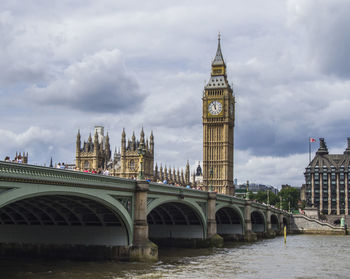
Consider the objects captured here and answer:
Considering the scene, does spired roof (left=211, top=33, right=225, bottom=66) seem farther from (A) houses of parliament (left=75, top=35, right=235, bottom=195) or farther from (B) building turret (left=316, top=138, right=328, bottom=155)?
(B) building turret (left=316, top=138, right=328, bottom=155)

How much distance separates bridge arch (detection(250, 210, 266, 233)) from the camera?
303 ft

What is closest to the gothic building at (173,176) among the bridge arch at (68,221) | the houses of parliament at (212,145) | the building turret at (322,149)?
the houses of parliament at (212,145)

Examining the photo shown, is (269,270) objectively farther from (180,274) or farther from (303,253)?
(303,253)

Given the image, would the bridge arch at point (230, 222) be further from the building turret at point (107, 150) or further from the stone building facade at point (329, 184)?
the stone building facade at point (329, 184)

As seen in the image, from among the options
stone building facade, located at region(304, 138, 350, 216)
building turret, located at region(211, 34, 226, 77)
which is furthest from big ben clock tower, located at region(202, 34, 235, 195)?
stone building facade, located at region(304, 138, 350, 216)

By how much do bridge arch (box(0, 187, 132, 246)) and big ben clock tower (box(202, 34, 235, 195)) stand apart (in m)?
106

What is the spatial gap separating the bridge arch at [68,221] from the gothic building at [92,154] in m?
94.6

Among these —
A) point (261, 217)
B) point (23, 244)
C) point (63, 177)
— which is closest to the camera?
point (63, 177)

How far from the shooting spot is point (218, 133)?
151 meters

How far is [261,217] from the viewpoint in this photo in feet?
311

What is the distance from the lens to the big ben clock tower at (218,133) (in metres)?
149

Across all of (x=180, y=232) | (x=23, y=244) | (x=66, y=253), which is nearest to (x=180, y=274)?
(x=66, y=253)

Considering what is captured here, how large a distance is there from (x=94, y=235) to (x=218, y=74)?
118 meters

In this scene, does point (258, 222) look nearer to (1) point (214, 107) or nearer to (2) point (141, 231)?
(1) point (214, 107)
